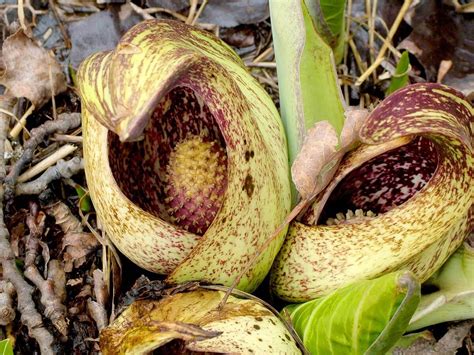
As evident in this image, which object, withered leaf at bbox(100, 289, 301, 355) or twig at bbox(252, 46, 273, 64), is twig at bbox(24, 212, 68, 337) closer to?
withered leaf at bbox(100, 289, 301, 355)

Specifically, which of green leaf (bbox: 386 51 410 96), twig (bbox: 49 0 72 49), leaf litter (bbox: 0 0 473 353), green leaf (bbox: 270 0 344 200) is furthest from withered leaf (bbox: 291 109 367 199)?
twig (bbox: 49 0 72 49)

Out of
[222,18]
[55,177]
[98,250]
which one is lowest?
[98,250]

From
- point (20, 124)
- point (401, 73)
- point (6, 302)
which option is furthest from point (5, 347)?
point (401, 73)

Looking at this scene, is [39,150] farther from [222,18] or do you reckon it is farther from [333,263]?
[333,263]

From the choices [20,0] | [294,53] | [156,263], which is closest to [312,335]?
[156,263]

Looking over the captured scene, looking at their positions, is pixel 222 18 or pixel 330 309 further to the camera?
pixel 222 18
